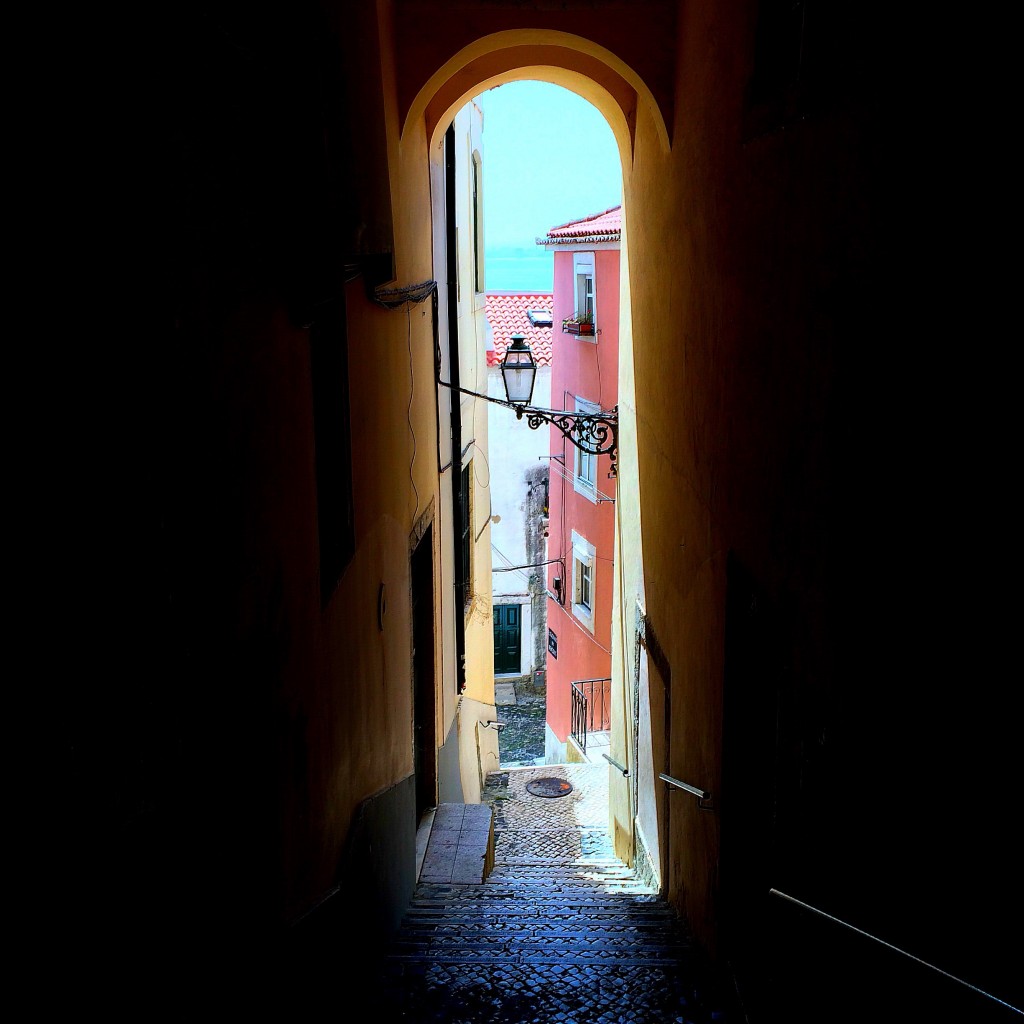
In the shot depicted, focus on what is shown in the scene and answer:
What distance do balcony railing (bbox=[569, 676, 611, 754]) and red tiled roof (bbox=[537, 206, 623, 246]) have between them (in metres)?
7.46

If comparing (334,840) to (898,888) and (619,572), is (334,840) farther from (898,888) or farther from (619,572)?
(619,572)

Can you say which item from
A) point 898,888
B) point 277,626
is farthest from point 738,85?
point 898,888

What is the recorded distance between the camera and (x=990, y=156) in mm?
2203

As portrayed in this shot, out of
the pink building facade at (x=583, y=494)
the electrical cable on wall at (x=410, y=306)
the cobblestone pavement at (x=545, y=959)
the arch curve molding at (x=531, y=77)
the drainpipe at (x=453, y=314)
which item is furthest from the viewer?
the pink building facade at (x=583, y=494)

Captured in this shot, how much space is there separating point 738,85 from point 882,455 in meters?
2.73

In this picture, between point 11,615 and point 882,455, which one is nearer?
point 11,615

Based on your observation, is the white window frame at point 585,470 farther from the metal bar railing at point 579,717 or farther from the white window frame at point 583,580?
the metal bar railing at point 579,717

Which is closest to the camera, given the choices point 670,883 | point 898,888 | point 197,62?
point 197,62

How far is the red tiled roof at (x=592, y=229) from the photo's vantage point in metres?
15.6

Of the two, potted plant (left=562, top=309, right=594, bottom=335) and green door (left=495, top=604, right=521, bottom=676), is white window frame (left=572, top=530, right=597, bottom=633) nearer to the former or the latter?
potted plant (left=562, top=309, right=594, bottom=335)

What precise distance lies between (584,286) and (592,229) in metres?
1.17

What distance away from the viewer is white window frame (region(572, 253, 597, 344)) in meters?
16.6

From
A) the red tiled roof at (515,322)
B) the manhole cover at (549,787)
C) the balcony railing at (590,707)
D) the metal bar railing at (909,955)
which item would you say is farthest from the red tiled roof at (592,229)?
the metal bar railing at (909,955)

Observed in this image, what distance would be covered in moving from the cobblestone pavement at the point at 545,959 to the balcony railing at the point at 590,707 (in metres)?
8.39
